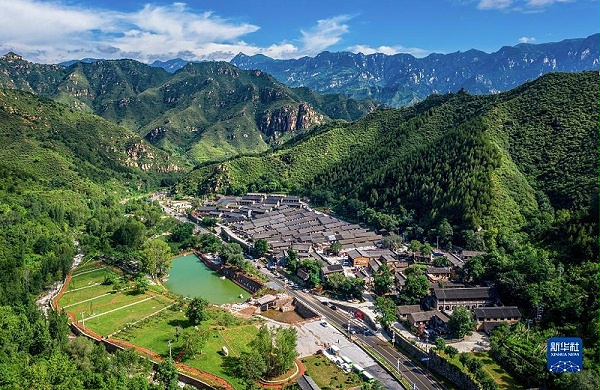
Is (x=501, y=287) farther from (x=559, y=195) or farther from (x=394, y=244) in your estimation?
(x=559, y=195)

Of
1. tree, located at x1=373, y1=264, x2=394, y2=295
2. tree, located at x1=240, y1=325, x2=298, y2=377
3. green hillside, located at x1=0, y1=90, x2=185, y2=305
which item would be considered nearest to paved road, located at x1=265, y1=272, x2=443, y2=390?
tree, located at x1=373, y1=264, x2=394, y2=295

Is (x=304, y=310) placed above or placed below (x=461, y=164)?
below

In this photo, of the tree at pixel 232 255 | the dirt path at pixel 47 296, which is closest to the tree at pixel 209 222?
the tree at pixel 232 255

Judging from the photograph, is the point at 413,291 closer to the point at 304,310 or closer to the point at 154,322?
the point at 304,310

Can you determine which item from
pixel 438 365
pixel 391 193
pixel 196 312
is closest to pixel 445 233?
pixel 391 193

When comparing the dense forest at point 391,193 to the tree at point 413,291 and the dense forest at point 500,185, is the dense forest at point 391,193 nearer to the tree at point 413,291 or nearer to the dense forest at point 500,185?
the dense forest at point 500,185

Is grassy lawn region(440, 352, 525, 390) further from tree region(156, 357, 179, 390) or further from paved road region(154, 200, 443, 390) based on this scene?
tree region(156, 357, 179, 390)

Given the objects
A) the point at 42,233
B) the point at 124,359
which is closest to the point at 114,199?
the point at 42,233
